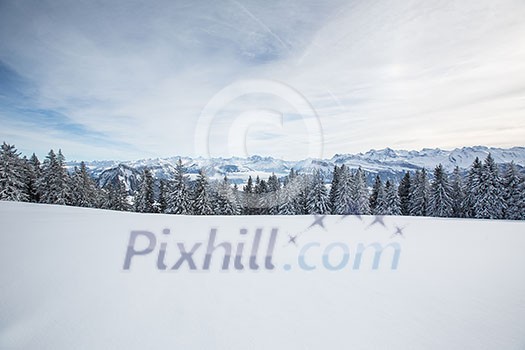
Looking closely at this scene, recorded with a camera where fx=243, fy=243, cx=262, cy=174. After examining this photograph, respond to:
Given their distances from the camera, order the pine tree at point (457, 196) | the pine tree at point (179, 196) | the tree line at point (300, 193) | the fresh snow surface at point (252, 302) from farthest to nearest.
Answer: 1. the pine tree at point (457, 196)
2. the pine tree at point (179, 196)
3. the tree line at point (300, 193)
4. the fresh snow surface at point (252, 302)

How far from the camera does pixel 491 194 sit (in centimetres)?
2573

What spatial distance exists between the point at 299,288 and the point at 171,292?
212cm

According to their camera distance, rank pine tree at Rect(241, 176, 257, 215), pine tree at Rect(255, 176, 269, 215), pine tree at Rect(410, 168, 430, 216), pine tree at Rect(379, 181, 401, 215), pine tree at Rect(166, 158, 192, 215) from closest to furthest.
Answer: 1. pine tree at Rect(166, 158, 192, 215)
2. pine tree at Rect(410, 168, 430, 216)
3. pine tree at Rect(379, 181, 401, 215)
4. pine tree at Rect(255, 176, 269, 215)
5. pine tree at Rect(241, 176, 257, 215)

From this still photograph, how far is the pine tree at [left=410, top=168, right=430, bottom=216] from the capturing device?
1234 inches

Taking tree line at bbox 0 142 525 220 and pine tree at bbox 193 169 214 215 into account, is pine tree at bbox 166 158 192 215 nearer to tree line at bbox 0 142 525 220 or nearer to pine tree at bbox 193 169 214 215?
tree line at bbox 0 142 525 220

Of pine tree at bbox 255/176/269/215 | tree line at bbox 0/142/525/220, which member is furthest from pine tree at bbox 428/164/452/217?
pine tree at bbox 255/176/269/215

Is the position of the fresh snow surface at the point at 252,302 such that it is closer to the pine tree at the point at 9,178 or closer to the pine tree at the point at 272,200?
the pine tree at the point at 9,178

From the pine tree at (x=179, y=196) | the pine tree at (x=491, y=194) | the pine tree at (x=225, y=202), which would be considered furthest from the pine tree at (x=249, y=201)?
the pine tree at (x=491, y=194)

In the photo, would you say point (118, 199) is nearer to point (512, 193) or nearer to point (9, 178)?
point (9, 178)

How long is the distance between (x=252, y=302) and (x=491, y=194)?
1294 inches

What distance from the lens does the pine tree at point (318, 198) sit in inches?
1214

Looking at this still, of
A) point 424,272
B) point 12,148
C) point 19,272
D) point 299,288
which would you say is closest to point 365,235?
point 424,272

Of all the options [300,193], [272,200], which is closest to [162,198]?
[272,200]

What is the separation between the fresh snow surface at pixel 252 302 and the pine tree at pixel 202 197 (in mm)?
22675
